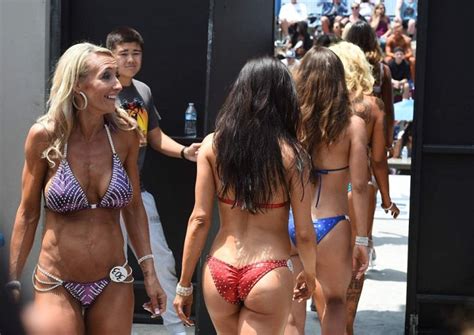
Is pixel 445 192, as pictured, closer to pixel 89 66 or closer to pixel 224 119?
pixel 224 119

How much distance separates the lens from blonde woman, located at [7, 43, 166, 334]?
432cm

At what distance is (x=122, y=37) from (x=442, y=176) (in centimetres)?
236

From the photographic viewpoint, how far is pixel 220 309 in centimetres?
439

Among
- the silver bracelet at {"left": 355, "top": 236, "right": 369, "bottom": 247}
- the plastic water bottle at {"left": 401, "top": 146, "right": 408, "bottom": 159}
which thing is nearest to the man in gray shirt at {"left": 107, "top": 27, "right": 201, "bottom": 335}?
the silver bracelet at {"left": 355, "top": 236, "right": 369, "bottom": 247}

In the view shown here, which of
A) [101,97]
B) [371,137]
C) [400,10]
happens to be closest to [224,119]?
[101,97]

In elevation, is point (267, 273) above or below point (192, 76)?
below

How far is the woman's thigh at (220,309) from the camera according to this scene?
438cm

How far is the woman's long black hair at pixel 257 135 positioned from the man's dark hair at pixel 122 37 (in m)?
2.01

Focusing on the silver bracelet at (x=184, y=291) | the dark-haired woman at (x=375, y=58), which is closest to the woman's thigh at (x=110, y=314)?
the silver bracelet at (x=184, y=291)

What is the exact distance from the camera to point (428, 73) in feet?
21.9

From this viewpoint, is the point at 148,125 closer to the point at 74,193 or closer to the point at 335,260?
the point at 335,260

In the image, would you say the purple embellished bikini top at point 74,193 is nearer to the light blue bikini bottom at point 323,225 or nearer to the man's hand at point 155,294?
the man's hand at point 155,294

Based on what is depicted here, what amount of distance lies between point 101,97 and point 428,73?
2937mm

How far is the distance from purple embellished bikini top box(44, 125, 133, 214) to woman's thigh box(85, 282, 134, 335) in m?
0.36
